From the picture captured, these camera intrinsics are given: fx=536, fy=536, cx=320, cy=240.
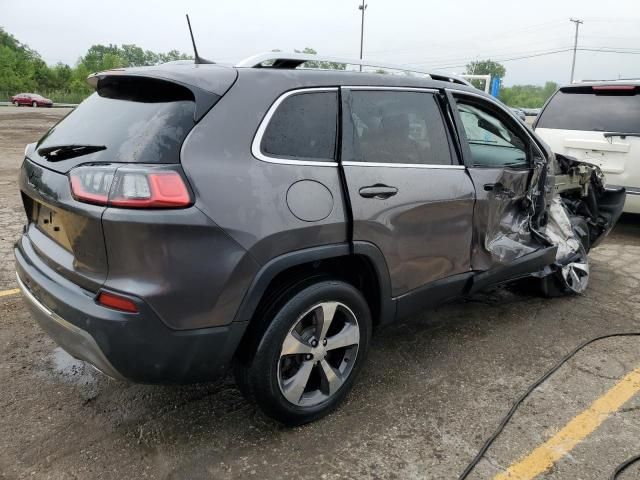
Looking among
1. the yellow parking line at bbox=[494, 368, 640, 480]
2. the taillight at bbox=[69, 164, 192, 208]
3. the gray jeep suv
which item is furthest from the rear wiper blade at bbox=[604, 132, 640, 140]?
the taillight at bbox=[69, 164, 192, 208]

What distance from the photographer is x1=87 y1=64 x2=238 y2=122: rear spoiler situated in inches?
87.9

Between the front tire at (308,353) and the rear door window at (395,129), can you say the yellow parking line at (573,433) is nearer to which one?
the front tire at (308,353)

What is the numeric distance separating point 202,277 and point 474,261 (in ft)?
6.16

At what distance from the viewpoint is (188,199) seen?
2.06 metres

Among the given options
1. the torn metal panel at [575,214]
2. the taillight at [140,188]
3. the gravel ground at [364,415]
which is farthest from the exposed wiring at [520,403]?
the taillight at [140,188]

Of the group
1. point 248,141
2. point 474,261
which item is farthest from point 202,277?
point 474,261

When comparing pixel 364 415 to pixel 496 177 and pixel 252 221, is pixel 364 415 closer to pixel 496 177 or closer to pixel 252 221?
pixel 252 221

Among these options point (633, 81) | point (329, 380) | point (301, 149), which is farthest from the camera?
point (633, 81)

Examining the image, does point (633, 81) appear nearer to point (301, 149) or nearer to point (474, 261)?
point (474, 261)

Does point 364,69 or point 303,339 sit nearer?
point 303,339

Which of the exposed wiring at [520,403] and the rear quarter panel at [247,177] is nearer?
the rear quarter panel at [247,177]

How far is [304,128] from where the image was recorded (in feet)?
8.14

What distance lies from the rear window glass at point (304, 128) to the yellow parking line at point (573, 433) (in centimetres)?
164

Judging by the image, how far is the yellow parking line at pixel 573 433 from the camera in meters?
2.37
